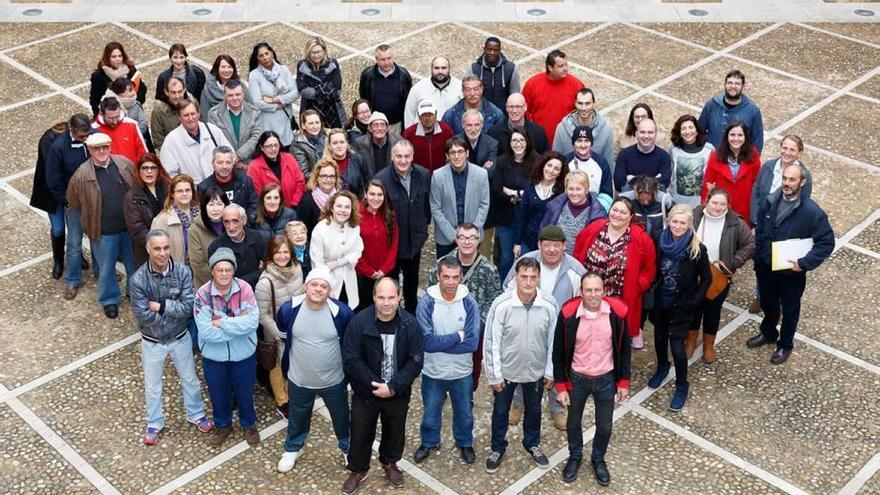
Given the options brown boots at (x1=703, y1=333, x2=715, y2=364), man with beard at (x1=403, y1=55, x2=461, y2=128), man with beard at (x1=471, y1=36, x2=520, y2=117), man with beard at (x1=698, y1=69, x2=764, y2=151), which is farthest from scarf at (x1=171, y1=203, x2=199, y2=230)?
man with beard at (x1=698, y1=69, x2=764, y2=151)

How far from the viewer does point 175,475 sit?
8898 mm

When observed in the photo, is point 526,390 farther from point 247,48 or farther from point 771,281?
point 247,48

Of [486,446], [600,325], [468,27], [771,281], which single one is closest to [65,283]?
[486,446]

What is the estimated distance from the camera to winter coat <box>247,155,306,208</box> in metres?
10.5

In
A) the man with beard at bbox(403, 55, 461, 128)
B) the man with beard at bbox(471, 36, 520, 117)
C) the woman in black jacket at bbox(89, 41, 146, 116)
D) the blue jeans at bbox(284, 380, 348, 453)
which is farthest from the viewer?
the woman in black jacket at bbox(89, 41, 146, 116)

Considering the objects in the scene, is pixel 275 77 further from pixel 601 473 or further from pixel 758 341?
pixel 601 473

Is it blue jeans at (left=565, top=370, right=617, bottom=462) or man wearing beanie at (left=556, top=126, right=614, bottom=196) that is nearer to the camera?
blue jeans at (left=565, top=370, right=617, bottom=462)

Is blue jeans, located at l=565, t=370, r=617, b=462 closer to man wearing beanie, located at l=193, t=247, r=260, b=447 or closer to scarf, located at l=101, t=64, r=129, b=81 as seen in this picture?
man wearing beanie, located at l=193, t=247, r=260, b=447

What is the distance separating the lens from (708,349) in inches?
404

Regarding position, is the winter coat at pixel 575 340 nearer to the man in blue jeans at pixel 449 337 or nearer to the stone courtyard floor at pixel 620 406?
the man in blue jeans at pixel 449 337

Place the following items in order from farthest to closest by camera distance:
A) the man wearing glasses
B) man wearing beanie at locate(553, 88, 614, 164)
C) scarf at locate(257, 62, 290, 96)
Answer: scarf at locate(257, 62, 290, 96), man wearing beanie at locate(553, 88, 614, 164), the man wearing glasses

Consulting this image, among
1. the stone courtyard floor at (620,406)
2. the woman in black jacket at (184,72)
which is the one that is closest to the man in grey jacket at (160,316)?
the stone courtyard floor at (620,406)

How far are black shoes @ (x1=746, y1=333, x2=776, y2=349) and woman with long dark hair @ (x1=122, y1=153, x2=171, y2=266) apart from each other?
5762mm

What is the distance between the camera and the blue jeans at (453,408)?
870 cm
